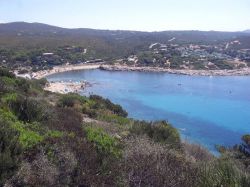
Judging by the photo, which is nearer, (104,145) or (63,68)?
(104,145)

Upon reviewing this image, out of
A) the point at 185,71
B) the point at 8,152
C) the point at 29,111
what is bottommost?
the point at 185,71

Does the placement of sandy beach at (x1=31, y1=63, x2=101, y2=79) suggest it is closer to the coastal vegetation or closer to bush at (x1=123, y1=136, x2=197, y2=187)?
the coastal vegetation

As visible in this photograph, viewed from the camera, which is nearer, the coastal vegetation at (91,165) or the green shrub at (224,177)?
the green shrub at (224,177)

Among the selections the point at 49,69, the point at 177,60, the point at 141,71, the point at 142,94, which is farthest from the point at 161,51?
the point at 142,94

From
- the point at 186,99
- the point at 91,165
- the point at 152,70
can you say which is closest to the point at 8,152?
the point at 91,165

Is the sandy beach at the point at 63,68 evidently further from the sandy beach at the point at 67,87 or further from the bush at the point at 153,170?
the bush at the point at 153,170

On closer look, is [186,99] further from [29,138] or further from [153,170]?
[153,170]

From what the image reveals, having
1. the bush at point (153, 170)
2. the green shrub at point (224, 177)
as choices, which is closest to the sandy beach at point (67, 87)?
the bush at point (153, 170)

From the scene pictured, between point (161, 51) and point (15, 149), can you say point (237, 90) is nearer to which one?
point (161, 51)

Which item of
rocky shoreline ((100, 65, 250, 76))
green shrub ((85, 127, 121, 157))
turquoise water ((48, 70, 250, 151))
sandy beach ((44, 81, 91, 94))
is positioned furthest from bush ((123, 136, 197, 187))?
rocky shoreline ((100, 65, 250, 76))
